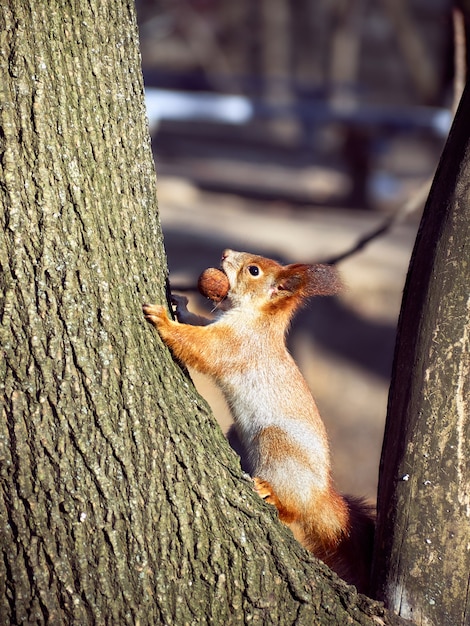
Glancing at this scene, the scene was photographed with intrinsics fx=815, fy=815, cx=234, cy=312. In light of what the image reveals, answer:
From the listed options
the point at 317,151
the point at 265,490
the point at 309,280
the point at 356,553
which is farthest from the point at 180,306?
the point at 317,151

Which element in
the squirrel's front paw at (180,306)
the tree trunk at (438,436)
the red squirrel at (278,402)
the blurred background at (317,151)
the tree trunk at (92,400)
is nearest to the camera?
the tree trunk at (92,400)

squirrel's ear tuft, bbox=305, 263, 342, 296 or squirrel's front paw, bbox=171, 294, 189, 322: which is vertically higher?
squirrel's ear tuft, bbox=305, 263, 342, 296

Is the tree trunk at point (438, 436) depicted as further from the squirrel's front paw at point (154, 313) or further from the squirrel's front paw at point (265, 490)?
the squirrel's front paw at point (154, 313)

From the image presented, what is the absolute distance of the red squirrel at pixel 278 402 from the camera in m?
2.53

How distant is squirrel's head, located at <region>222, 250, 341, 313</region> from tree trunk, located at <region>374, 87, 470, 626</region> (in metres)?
0.78

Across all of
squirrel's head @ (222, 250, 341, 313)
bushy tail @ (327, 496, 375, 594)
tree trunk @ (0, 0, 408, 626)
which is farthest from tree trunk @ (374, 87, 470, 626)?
squirrel's head @ (222, 250, 341, 313)

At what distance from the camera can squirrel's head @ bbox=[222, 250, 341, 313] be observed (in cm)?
282

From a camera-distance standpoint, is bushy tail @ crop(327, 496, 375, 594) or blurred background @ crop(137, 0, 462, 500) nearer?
bushy tail @ crop(327, 496, 375, 594)

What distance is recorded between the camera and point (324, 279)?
103 inches

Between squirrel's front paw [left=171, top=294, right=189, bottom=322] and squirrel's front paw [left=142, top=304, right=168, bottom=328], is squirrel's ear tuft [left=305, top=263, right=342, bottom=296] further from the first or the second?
squirrel's front paw [left=142, top=304, right=168, bottom=328]

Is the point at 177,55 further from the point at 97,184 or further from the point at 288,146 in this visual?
the point at 97,184

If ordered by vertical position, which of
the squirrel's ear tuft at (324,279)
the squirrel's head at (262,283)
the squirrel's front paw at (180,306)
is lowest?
the squirrel's front paw at (180,306)

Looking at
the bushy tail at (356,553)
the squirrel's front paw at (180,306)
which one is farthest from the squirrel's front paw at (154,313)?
the bushy tail at (356,553)

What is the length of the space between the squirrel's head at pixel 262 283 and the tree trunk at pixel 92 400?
3.00 ft
